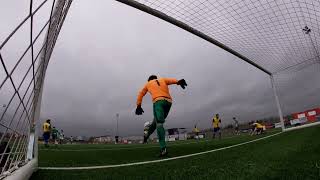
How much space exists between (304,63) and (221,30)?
8669 millimetres

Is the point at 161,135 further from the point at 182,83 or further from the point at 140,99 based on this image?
the point at 182,83

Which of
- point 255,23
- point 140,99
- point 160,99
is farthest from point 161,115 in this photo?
point 255,23

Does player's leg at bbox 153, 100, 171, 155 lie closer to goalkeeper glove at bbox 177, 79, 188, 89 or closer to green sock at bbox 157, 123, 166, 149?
green sock at bbox 157, 123, 166, 149

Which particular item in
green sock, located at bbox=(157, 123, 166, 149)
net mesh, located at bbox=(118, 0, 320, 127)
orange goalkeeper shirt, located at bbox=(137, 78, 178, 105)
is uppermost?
net mesh, located at bbox=(118, 0, 320, 127)

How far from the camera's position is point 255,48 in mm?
10648

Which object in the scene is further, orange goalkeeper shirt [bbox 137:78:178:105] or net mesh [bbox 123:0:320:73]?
net mesh [bbox 123:0:320:73]

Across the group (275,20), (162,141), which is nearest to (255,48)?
(275,20)

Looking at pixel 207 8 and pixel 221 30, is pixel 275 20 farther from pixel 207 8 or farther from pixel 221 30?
pixel 207 8

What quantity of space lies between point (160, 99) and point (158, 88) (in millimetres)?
268

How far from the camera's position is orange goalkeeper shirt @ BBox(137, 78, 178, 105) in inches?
208

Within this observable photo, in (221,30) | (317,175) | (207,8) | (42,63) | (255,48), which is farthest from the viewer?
(255,48)

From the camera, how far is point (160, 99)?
17.1 feet

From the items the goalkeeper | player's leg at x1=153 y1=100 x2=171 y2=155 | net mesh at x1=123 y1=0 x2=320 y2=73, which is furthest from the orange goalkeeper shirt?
net mesh at x1=123 y1=0 x2=320 y2=73

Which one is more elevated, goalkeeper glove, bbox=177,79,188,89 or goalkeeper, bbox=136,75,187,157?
goalkeeper glove, bbox=177,79,188,89
